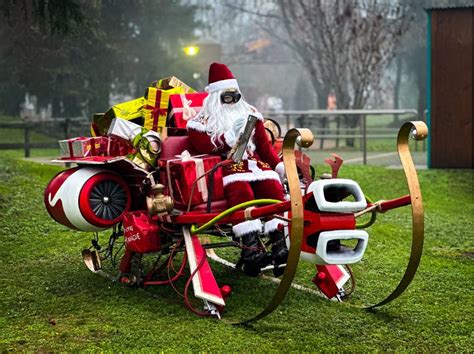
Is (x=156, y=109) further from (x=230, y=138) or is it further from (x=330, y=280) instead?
(x=330, y=280)

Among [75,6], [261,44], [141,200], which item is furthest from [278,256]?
[261,44]

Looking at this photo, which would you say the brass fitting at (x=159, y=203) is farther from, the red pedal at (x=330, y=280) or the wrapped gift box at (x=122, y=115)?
the red pedal at (x=330, y=280)

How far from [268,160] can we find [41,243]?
2.85 meters

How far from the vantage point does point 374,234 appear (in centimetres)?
823

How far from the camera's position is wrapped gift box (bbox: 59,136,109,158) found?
5918mm

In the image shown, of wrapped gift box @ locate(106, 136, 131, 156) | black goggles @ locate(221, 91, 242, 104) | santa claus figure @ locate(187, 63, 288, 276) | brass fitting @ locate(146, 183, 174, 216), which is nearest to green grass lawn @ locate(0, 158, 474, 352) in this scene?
santa claus figure @ locate(187, 63, 288, 276)

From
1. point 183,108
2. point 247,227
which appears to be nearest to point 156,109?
point 183,108

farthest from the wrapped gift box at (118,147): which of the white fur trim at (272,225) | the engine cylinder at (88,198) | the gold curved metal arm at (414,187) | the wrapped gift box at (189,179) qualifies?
the gold curved metal arm at (414,187)

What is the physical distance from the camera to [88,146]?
19.5ft

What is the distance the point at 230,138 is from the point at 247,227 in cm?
61

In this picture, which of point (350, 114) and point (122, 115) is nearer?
point (122, 115)

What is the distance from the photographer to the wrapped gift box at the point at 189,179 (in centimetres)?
540

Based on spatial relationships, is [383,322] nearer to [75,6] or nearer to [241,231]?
[241,231]

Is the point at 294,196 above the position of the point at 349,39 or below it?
below
